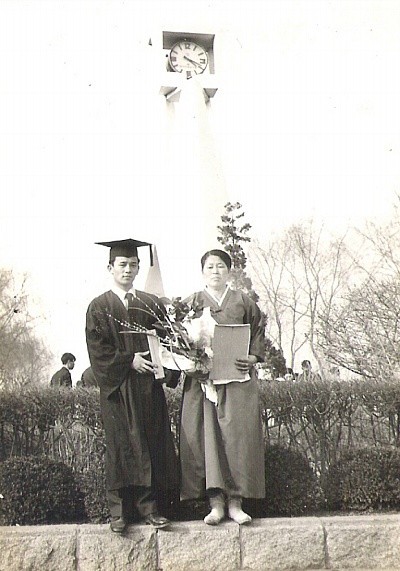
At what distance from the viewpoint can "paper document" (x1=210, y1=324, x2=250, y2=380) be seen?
14.9ft

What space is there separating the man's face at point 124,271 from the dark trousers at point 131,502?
4.30 feet

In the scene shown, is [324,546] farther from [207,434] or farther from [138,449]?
[138,449]

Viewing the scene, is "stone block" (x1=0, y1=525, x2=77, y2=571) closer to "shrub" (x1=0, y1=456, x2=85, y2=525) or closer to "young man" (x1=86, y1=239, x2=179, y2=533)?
"shrub" (x1=0, y1=456, x2=85, y2=525)

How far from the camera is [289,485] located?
15.7ft

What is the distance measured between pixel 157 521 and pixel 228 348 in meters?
1.18

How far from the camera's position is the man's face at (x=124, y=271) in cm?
459

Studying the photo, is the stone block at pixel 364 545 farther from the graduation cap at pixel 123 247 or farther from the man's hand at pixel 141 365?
the graduation cap at pixel 123 247

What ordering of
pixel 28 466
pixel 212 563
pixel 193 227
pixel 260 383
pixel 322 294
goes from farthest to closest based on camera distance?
pixel 322 294, pixel 193 227, pixel 260 383, pixel 28 466, pixel 212 563

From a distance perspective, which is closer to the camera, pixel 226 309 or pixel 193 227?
pixel 226 309

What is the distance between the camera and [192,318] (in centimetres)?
458

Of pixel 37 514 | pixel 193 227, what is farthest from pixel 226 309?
pixel 193 227

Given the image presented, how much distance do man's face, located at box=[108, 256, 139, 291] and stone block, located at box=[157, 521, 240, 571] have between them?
1593 mm

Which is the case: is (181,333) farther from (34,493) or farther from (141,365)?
(34,493)

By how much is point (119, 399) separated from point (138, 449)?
13.3 inches
